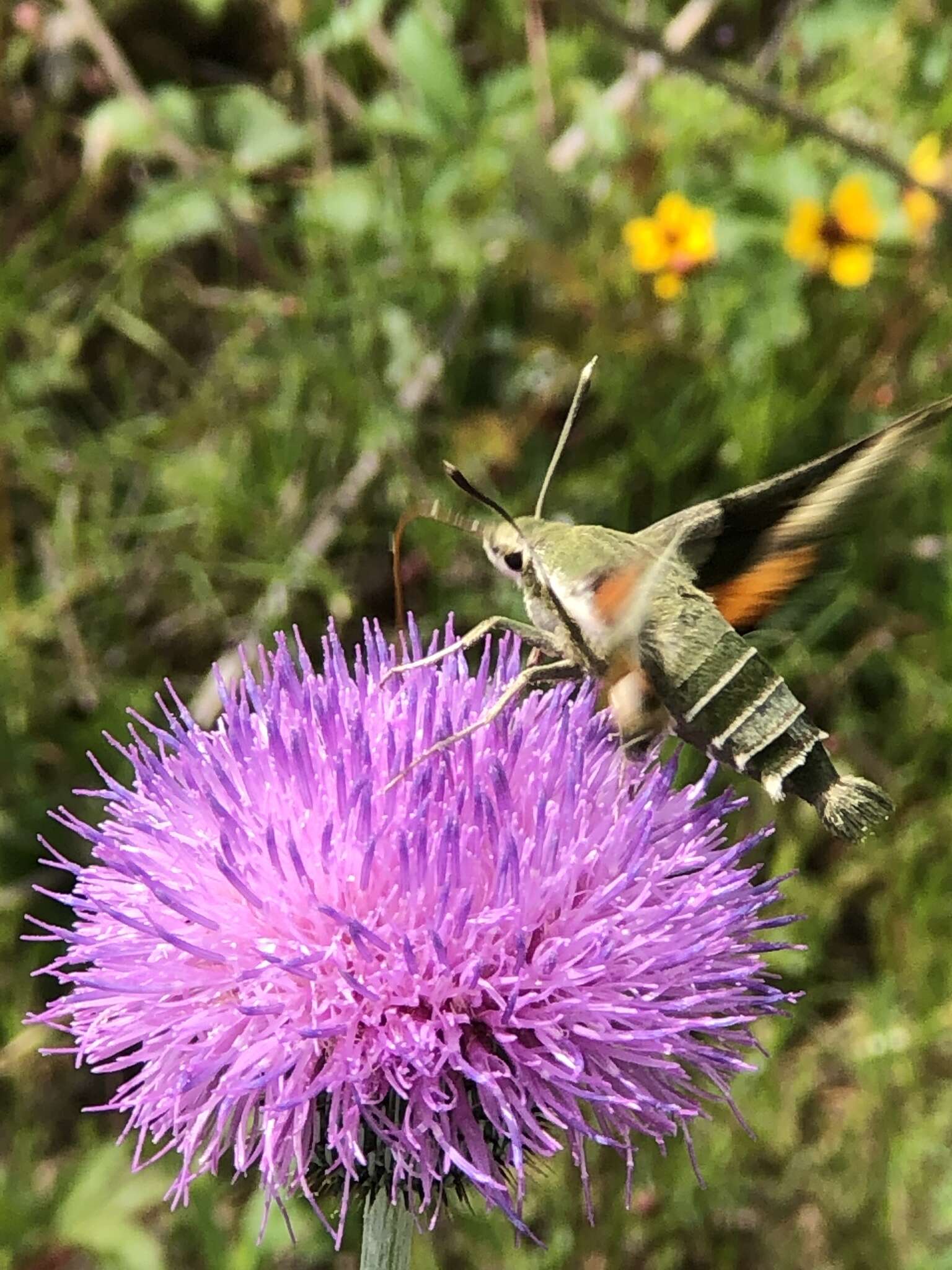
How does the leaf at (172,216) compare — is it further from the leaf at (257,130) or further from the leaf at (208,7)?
the leaf at (208,7)

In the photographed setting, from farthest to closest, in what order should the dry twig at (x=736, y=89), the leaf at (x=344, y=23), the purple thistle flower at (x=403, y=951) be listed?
the leaf at (x=344, y=23) → the dry twig at (x=736, y=89) → the purple thistle flower at (x=403, y=951)

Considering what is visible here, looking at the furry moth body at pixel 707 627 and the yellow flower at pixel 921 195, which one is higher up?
the yellow flower at pixel 921 195

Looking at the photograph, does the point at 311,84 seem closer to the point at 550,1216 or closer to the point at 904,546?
the point at 904,546

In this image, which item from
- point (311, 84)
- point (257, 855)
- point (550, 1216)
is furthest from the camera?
point (311, 84)

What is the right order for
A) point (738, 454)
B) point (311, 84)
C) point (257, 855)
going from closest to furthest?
point (257, 855) < point (738, 454) < point (311, 84)

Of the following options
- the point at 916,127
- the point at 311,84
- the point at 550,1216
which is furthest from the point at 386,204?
the point at 550,1216

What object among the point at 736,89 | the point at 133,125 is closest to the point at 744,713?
the point at 736,89

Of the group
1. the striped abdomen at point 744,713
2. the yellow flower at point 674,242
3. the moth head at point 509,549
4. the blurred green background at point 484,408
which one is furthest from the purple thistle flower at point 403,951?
the yellow flower at point 674,242

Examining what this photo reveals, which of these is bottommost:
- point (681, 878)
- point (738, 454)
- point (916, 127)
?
point (681, 878)
